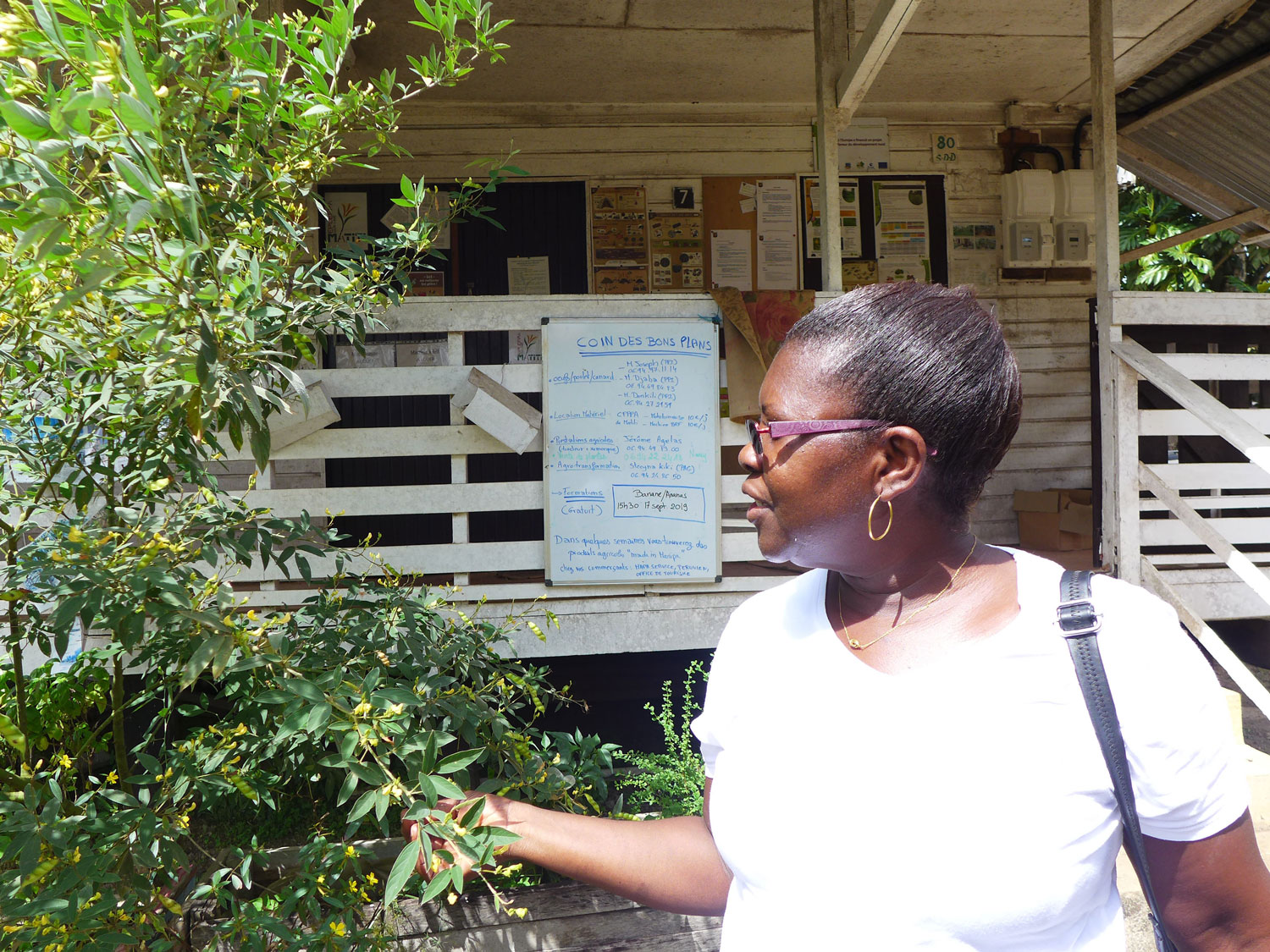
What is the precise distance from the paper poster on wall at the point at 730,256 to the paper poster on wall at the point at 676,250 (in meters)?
0.07

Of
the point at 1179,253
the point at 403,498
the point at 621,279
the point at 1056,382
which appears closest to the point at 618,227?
the point at 621,279

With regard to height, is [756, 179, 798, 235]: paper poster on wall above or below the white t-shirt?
above

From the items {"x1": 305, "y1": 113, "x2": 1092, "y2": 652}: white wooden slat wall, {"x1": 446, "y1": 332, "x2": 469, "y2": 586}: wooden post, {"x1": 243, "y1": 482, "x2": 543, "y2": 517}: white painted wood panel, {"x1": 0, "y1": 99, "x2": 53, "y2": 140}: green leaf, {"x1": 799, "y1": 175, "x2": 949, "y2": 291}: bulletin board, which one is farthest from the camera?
{"x1": 799, "y1": 175, "x2": 949, "y2": 291}: bulletin board

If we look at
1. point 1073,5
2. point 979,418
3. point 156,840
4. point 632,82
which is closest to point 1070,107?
point 1073,5

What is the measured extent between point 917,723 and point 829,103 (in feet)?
11.8

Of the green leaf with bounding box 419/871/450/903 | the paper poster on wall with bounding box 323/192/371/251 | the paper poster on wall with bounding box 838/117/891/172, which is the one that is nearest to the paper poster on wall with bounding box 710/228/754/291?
the paper poster on wall with bounding box 838/117/891/172

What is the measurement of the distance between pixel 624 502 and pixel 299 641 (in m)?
2.10

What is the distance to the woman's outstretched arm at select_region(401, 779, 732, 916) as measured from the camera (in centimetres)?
130

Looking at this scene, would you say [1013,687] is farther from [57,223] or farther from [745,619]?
[57,223]

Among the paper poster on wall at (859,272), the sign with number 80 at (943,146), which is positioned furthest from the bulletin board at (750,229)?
the sign with number 80 at (943,146)

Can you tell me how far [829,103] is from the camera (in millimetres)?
4020

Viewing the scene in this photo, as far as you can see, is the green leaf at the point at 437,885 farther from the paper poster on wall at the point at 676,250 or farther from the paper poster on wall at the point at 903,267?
the paper poster on wall at the point at 903,267

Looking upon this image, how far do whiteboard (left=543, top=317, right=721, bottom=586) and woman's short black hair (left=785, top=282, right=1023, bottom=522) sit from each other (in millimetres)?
2616

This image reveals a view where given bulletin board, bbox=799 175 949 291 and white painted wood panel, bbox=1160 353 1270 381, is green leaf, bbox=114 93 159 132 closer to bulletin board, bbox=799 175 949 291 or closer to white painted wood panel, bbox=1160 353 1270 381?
white painted wood panel, bbox=1160 353 1270 381
